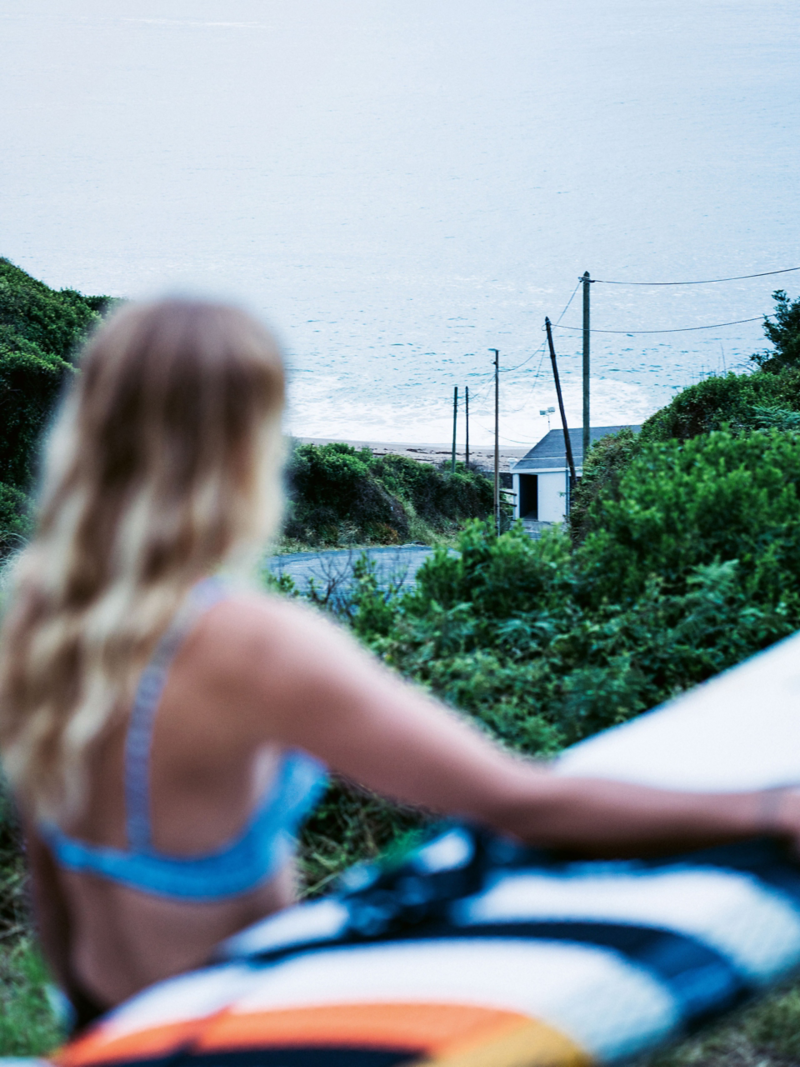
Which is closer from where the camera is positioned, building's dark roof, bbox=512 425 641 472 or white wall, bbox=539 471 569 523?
white wall, bbox=539 471 569 523

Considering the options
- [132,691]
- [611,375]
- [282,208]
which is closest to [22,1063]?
[132,691]

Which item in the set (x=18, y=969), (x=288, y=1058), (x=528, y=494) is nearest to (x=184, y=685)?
(x=288, y=1058)

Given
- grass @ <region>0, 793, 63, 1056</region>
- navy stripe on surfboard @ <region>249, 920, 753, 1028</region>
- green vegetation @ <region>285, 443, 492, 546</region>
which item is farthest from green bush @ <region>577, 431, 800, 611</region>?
green vegetation @ <region>285, 443, 492, 546</region>

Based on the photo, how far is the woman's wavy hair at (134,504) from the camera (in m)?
1.17

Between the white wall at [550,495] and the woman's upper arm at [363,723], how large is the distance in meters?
53.9

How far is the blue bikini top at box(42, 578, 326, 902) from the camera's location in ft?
3.81

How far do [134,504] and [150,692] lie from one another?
0.75ft

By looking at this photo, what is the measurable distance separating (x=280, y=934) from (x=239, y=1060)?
7.5 inches

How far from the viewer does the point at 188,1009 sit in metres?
1.30

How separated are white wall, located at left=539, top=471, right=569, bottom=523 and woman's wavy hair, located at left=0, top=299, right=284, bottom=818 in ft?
177

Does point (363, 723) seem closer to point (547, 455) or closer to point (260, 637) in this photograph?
point (260, 637)

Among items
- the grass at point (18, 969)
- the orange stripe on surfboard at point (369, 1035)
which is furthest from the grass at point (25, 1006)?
the orange stripe on surfboard at point (369, 1035)

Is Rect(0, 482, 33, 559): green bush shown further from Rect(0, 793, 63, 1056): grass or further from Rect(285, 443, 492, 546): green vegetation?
Rect(0, 793, 63, 1056): grass

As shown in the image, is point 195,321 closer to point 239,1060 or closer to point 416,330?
point 239,1060
